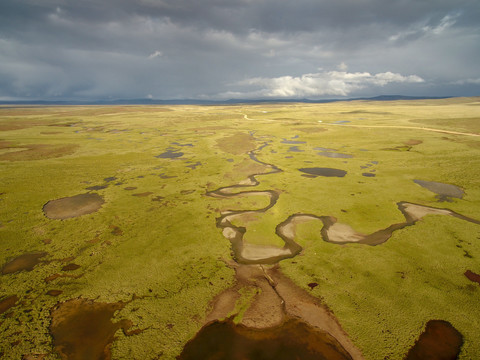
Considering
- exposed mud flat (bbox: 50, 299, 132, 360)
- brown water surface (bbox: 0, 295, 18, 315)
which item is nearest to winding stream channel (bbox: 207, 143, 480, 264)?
exposed mud flat (bbox: 50, 299, 132, 360)

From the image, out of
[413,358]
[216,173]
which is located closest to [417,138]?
[216,173]

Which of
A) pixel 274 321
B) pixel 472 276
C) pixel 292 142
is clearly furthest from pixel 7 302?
pixel 292 142

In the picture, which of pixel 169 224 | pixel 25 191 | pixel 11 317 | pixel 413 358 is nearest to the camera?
pixel 413 358

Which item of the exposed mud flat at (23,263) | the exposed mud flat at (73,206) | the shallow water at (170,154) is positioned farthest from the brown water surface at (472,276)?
the shallow water at (170,154)

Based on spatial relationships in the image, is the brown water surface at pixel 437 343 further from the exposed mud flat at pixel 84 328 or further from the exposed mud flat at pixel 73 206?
the exposed mud flat at pixel 73 206

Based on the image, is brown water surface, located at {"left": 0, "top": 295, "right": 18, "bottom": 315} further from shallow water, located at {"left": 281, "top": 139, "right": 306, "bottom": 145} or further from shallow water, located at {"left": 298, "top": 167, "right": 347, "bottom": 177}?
shallow water, located at {"left": 281, "top": 139, "right": 306, "bottom": 145}

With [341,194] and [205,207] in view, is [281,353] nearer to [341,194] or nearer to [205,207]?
[205,207]

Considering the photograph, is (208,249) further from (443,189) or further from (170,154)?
(170,154)
